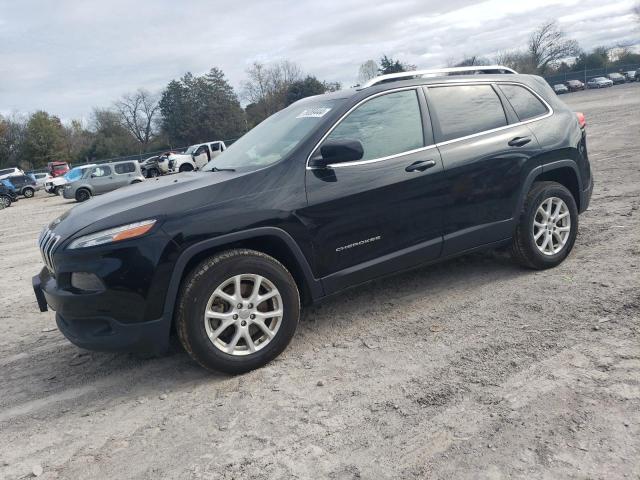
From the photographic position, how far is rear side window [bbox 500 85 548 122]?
4.62 metres

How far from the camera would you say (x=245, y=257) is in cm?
329

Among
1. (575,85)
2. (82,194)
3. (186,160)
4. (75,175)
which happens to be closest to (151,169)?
(186,160)

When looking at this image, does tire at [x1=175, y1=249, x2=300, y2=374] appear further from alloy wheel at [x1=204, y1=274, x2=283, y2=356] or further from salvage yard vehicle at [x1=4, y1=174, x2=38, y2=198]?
salvage yard vehicle at [x1=4, y1=174, x2=38, y2=198]

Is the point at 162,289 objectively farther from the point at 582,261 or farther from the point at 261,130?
the point at 582,261

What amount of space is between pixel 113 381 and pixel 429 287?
276 centimetres

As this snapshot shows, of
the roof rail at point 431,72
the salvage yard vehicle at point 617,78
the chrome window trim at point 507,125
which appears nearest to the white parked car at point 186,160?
the roof rail at point 431,72

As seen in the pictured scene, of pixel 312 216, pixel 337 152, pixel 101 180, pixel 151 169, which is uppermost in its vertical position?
pixel 151 169

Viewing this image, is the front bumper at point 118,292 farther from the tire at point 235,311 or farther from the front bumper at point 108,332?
the tire at point 235,311

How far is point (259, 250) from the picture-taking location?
356cm

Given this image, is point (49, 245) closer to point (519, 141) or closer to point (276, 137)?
point (276, 137)

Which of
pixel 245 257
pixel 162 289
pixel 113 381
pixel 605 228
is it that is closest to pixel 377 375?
pixel 245 257

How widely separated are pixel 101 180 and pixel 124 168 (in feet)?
4.09

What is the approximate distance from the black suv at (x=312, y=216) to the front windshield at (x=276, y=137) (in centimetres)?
2

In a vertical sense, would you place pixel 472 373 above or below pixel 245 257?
below
